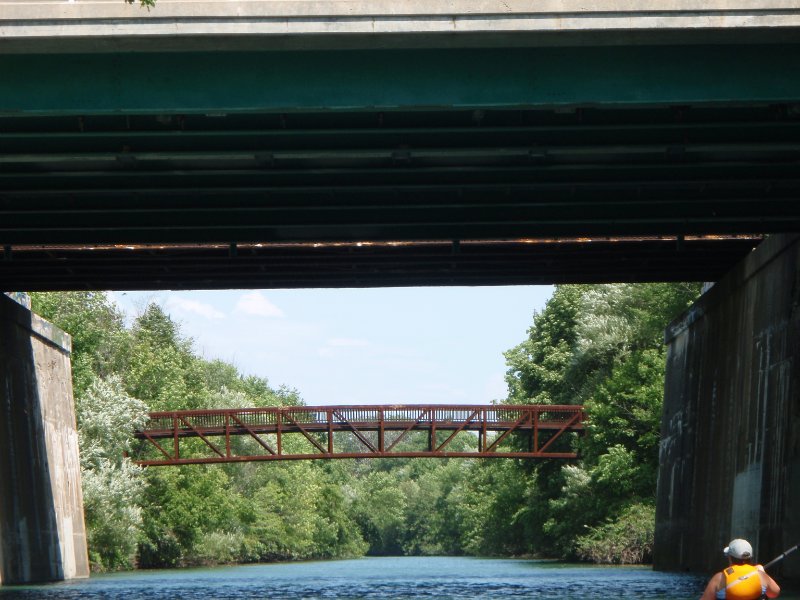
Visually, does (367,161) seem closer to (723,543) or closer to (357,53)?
(357,53)

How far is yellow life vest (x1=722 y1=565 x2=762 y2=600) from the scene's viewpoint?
593 inches

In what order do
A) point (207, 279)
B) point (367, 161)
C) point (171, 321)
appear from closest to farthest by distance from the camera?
point (367, 161) → point (207, 279) → point (171, 321)

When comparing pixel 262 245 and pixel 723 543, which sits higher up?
pixel 262 245

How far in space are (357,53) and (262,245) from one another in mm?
14724

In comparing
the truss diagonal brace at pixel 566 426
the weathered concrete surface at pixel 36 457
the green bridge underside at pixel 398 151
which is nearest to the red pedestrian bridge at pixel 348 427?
the truss diagonal brace at pixel 566 426

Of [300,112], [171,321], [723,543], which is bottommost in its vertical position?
[723,543]

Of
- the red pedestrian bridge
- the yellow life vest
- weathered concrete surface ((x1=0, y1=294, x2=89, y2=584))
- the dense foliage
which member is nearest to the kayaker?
the yellow life vest

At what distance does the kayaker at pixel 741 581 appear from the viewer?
15.1 meters

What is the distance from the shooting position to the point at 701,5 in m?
20.9

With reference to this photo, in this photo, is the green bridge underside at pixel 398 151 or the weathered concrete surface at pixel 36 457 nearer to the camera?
the green bridge underside at pixel 398 151

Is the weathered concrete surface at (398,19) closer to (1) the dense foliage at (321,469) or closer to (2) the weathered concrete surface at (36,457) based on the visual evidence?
(2) the weathered concrete surface at (36,457)

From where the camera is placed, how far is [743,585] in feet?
49.4

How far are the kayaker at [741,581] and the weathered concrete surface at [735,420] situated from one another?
14.2m

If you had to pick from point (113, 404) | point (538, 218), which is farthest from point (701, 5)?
point (113, 404)
